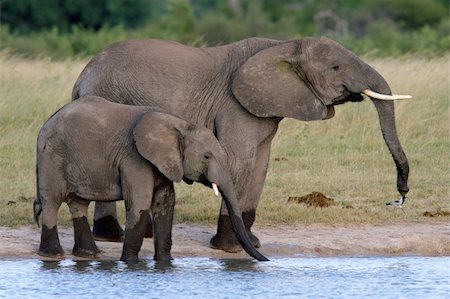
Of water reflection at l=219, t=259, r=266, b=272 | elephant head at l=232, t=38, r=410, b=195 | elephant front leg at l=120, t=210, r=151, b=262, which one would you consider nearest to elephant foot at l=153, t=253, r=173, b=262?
elephant front leg at l=120, t=210, r=151, b=262

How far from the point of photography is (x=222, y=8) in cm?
4475

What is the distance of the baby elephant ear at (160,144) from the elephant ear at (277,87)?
736mm

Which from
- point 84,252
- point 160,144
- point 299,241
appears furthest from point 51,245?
point 299,241

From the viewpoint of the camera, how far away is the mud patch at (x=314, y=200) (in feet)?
37.9

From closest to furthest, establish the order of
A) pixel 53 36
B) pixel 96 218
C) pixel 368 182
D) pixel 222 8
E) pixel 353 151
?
pixel 96 218, pixel 368 182, pixel 353 151, pixel 53 36, pixel 222 8

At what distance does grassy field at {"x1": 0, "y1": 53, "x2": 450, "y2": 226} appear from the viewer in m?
11.4

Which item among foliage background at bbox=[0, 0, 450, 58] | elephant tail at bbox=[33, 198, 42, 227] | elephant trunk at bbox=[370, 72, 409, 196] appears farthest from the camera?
foliage background at bbox=[0, 0, 450, 58]

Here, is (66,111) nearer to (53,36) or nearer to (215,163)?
(215,163)

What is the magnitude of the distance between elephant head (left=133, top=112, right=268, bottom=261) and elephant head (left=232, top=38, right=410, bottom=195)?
2.07ft

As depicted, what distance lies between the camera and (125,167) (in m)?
9.42

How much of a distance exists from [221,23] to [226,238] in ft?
78.5

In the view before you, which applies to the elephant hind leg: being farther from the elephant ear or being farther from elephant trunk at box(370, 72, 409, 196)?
elephant trunk at box(370, 72, 409, 196)

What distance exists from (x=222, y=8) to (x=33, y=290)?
36238 millimetres

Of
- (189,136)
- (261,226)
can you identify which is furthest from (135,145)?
(261,226)
